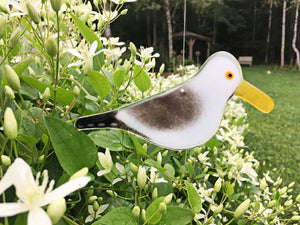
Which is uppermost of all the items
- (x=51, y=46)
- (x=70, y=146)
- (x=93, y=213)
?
(x=51, y=46)

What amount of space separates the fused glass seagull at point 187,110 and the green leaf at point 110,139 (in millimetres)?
60

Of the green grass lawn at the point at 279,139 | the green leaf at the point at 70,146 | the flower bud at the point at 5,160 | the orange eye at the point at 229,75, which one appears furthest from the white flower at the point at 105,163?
the green grass lawn at the point at 279,139

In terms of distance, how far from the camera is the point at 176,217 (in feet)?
1.23

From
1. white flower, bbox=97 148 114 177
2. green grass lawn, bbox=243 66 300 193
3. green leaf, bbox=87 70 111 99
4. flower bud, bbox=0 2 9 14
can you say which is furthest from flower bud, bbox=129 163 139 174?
green grass lawn, bbox=243 66 300 193

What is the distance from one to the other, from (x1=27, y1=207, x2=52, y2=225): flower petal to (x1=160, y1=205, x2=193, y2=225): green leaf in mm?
199

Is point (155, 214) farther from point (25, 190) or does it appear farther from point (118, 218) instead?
point (25, 190)

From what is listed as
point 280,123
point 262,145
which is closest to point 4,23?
Result: point 262,145

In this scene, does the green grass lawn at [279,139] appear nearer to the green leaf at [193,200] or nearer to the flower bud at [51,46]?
the green leaf at [193,200]

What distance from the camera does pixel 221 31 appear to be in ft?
52.9

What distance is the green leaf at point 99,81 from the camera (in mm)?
419

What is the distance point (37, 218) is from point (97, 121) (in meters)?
0.19

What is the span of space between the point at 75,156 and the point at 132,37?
1532 cm

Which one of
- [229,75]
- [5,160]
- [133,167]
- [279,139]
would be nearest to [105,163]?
[133,167]

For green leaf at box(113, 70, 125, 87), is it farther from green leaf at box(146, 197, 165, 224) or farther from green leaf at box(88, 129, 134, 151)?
green leaf at box(146, 197, 165, 224)
